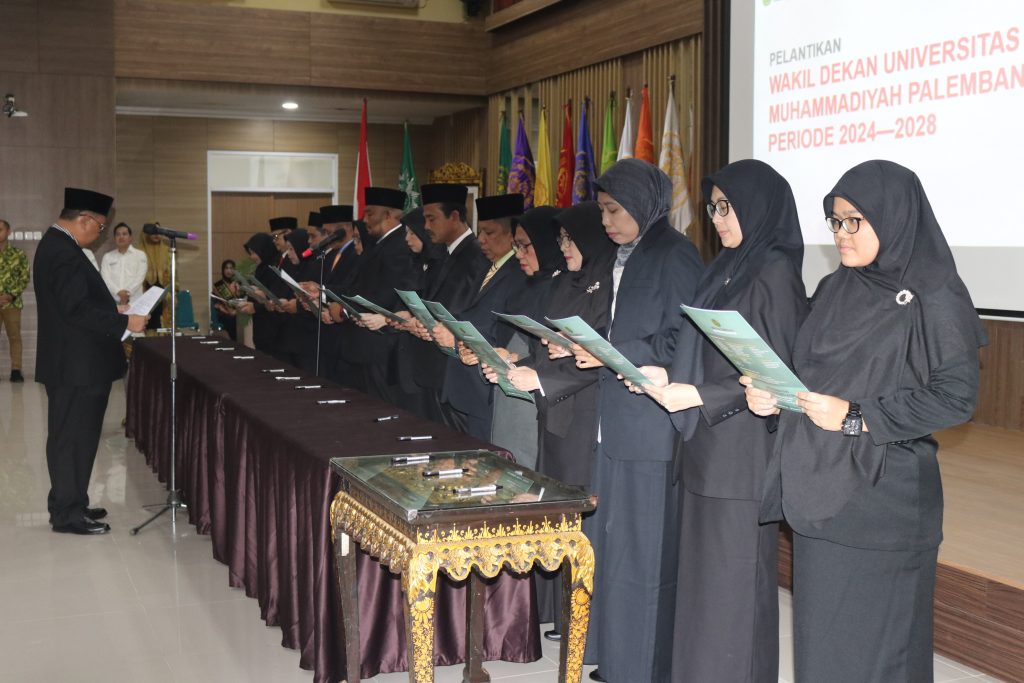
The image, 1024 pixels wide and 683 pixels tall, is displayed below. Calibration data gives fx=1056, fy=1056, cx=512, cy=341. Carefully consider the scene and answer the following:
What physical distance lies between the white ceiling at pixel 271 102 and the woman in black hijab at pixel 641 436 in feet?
28.9

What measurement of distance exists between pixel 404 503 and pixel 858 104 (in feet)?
11.6

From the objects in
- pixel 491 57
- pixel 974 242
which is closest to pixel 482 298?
pixel 974 242

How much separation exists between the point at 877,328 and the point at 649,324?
98 centimetres

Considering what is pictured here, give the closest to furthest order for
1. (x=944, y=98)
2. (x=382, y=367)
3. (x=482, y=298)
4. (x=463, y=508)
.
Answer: (x=463, y=508) < (x=482, y=298) < (x=944, y=98) < (x=382, y=367)

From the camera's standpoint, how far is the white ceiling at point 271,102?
11.2 m

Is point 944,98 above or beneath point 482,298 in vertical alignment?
above

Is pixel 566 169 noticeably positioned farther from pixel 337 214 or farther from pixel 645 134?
pixel 337 214

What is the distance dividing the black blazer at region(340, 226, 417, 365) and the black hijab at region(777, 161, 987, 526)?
11.2 feet

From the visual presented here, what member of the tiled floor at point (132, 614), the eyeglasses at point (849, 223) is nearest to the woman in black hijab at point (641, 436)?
the tiled floor at point (132, 614)

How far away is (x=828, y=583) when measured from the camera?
7.57 ft

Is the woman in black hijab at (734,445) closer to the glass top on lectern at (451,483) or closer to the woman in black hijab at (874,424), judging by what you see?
the woman in black hijab at (874,424)

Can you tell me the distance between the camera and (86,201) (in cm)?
495

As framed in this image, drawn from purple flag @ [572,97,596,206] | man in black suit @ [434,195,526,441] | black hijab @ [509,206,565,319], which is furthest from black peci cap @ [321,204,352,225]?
black hijab @ [509,206,565,319]

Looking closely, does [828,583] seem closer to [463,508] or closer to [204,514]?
[463,508]
